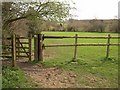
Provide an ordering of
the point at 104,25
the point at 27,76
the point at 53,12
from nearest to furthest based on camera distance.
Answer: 1. the point at 27,76
2. the point at 53,12
3. the point at 104,25

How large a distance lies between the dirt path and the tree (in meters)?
1.80

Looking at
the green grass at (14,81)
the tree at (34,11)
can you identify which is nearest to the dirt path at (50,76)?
the green grass at (14,81)

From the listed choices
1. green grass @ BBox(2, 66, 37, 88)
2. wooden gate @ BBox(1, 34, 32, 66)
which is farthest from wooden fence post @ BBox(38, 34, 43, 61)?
green grass @ BBox(2, 66, 37, 88)

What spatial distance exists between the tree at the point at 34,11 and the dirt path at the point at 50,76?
5.91 ft

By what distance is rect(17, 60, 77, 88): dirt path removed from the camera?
6428 mm

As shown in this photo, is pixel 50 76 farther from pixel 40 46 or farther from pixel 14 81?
pixel 40 46

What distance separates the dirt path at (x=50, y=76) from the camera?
A: 643 cm

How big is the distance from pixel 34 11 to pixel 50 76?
2.55 metres

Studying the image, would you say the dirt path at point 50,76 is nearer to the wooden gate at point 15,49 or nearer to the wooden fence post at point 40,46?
the wooden gate at point 15,49

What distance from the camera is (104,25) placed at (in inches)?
1907

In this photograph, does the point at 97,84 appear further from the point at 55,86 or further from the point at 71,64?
the point at 71,64

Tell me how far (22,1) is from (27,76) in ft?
8.85

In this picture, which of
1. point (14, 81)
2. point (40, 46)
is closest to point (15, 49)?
point (40, 46)

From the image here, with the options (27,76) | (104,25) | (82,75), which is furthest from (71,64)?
(104,25)
